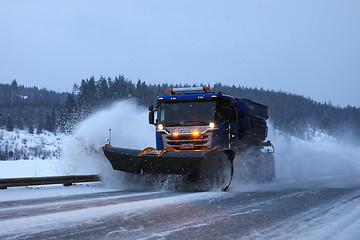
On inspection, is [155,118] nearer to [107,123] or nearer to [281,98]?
[107,123]

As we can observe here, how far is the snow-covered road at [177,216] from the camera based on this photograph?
566 centimetres

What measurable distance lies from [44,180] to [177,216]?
22.8 ft

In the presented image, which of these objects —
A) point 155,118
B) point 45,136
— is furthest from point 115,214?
point 45,136

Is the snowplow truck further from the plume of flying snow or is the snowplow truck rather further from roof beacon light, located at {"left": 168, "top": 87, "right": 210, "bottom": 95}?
the plume of flying snow

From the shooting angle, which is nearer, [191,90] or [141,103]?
[191,90]

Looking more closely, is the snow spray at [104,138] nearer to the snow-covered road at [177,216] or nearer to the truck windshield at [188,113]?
the truck windshield at [188,113]

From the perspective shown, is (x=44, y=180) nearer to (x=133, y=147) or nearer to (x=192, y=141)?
(x=192, y=141)

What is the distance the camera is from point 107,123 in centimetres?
1683

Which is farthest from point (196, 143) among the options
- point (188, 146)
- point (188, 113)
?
point (188, 113)

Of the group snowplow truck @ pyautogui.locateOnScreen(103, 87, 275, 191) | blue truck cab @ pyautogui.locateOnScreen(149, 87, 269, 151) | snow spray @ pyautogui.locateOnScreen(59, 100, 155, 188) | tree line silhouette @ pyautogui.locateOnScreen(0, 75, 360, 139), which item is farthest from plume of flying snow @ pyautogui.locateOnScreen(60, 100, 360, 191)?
tree line silhouette @ pyautogui.locateOnScreen(0, 75, 360, 139)

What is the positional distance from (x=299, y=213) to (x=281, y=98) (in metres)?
133

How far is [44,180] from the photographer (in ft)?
41.5

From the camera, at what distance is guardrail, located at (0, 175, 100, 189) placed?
11852 mm

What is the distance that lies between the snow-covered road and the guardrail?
5.76 ft
